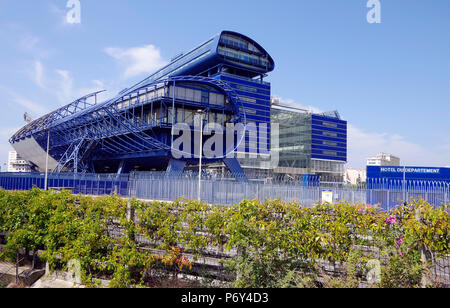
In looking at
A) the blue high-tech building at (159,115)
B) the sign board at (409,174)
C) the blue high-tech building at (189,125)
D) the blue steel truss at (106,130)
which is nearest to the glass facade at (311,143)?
the blue high-tech building at (189,125)

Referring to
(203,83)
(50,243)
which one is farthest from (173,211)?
(203,83)

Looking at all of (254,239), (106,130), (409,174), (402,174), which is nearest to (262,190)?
(402,174)

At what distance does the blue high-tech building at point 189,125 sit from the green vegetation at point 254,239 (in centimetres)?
1525

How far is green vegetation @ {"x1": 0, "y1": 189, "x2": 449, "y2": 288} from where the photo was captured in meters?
6.08

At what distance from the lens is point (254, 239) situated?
6695mm

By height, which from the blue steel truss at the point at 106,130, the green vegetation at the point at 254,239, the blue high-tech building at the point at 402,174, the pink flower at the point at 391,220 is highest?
the blue steel truss at the point at 106,130

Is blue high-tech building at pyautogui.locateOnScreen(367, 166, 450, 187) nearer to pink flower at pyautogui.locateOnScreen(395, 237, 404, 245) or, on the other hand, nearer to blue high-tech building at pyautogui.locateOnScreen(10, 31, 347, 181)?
blue high-tech building at pyautogui.locateOnScreen(10, 31, 347, 181)

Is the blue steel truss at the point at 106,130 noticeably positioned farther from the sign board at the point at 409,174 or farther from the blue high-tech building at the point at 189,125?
the sign board at the point at 409,174

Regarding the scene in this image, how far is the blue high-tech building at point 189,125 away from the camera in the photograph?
141ft

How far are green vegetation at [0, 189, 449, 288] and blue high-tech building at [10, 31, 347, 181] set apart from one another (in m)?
15.3

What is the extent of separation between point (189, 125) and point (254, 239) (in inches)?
1468

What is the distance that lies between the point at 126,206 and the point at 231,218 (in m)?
2.54

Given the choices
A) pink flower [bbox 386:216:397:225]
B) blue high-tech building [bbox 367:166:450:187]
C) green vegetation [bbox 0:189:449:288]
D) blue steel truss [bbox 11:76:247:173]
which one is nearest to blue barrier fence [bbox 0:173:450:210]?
blue high-tech building [bbox 367:166:450:187]

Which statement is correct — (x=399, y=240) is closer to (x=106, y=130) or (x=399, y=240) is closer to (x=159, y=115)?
(x=159, y=115)
